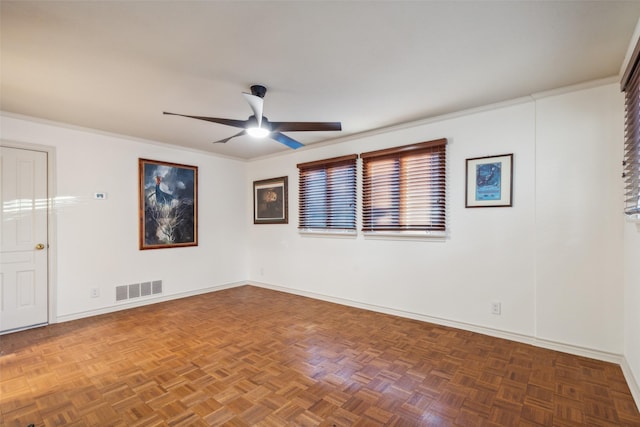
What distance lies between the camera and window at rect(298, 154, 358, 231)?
4301mm

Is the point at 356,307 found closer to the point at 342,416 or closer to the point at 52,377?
the point at 342,416

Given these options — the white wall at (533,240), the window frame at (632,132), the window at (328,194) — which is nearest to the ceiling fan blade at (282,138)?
the window at (328,194)

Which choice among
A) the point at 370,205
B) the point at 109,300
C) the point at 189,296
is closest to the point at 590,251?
the point at 370,205

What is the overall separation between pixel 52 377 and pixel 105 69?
8.25 ft

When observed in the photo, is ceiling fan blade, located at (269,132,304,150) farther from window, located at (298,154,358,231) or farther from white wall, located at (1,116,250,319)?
white wall, located at (1,116,250,319)

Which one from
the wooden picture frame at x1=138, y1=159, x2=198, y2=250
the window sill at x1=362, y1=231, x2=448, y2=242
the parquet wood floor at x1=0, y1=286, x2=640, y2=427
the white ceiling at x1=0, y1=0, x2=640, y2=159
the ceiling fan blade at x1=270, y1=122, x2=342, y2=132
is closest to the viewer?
the white ceiling at x1=0, y1=0, x2=640, y2=159

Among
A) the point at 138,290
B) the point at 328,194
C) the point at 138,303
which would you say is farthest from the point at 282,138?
the point at 138,303

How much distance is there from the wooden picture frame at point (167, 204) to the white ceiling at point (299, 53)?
1298mm

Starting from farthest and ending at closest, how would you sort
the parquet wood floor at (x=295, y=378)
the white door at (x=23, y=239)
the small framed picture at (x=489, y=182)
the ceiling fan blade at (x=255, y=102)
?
the white door at (x=23, y=239)
the small framed picture at (x=489, y=182)
the ceiling fan blade at (x=255, y=102)
the parquet wood floor at (x=295, y=378)

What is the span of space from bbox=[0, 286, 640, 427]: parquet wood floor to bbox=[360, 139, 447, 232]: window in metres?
1.26

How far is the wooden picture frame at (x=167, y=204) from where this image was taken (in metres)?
4.41

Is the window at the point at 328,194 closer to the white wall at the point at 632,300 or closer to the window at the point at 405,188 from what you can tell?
the window at the point at 405,188

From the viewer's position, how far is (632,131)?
7.11 ft

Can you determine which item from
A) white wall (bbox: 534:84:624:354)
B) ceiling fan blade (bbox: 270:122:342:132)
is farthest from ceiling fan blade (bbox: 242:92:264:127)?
white wall (bbox: 534:84:624:354)
